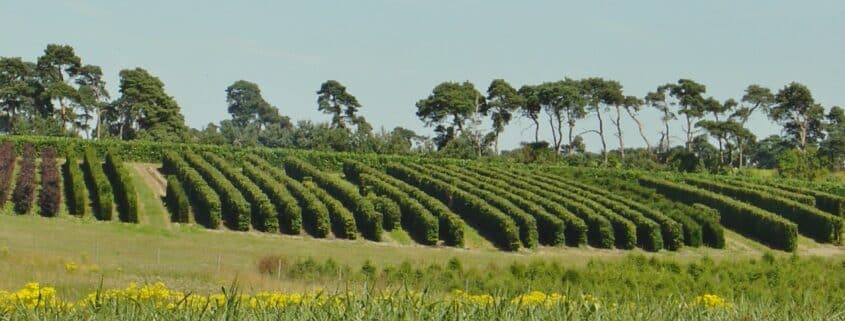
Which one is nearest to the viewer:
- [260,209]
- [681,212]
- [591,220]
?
[260,209]

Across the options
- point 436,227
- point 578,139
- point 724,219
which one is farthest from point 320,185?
point 578,139

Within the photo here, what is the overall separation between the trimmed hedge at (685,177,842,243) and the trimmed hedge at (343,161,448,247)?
65.8ft

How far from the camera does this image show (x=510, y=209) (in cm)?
4597

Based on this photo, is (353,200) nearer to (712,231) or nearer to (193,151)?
(712,231)

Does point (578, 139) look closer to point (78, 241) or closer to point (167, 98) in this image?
point (167, 98)

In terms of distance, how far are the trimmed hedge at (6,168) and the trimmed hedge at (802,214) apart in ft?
132

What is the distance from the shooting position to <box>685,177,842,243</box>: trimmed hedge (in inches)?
1969

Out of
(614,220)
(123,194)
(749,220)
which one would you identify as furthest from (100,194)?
(749,220)

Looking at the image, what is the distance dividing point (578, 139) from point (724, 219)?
1840 inches

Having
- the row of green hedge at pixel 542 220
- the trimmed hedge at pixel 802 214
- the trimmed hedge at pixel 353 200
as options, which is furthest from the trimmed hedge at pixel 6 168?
the trimmed hedge at pixel 802 214

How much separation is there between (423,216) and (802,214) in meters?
22.6

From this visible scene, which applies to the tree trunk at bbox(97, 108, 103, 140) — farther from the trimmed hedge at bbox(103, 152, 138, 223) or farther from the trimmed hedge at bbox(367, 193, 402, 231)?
the trimmed hedge at bbox(367, 193, 402, 231)

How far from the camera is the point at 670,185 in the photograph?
63938mm

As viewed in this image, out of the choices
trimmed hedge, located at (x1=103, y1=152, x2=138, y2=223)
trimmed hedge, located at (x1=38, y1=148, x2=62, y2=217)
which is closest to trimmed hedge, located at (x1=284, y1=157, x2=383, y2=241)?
trimmed hedge, located at (x1=103, y1=152, x2=138, y2=223)
